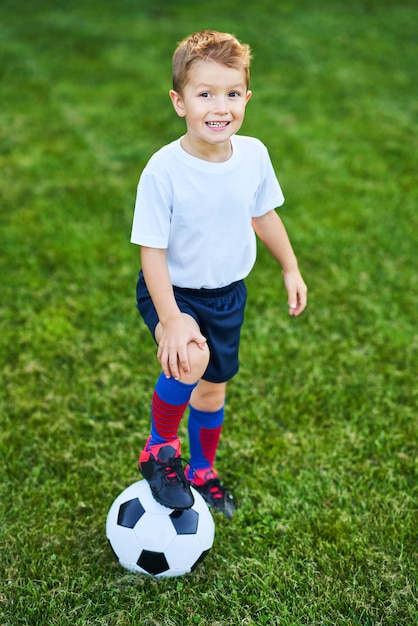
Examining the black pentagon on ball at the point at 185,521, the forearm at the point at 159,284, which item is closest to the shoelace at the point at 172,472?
the black pentagon on ball at the point at 185,521

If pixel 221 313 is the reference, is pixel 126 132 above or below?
below

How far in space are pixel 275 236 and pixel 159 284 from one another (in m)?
0.56

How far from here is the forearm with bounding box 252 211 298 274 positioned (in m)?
2.40

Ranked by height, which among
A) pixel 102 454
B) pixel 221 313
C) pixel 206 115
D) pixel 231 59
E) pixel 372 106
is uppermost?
pixel 231 59

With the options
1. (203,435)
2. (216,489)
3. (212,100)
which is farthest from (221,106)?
(216,489)

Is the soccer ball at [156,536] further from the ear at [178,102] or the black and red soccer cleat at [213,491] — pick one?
the ear at [178,102]

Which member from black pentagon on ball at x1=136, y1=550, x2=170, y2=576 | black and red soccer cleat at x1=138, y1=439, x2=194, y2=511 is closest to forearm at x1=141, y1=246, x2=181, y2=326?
black and red soccer cleat at x1=138, y1=439, x2=194, y2=511

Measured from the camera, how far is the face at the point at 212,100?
1955 mm

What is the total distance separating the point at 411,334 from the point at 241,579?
6.24 ft

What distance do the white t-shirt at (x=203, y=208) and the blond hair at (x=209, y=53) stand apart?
0.78ft

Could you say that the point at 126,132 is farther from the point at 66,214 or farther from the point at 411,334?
the point at 411,334

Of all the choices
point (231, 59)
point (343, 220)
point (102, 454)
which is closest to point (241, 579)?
point (102, 454)

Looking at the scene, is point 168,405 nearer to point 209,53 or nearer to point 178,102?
point 178,102

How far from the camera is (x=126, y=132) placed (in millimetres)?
6086
